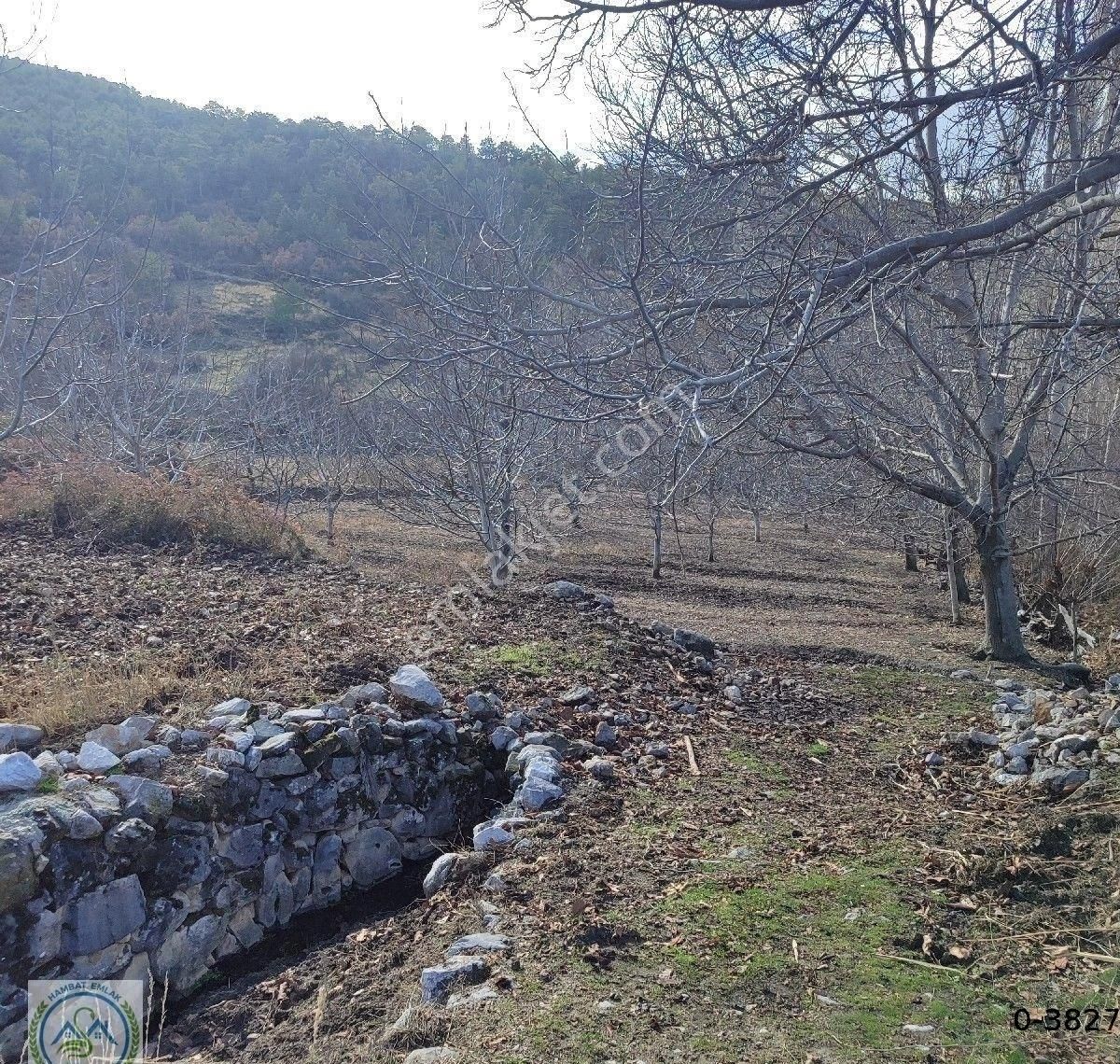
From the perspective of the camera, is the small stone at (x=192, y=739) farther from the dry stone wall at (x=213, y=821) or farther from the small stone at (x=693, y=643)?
the small stone at (x=693, y=643)

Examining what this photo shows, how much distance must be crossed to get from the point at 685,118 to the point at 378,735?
358 centimetres

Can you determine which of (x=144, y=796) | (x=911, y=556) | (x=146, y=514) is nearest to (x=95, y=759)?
(x=144, y=796)

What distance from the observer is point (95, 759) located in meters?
4.19

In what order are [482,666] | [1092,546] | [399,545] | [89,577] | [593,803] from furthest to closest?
[399,545], [1092,546], [89,577], [482,666], [593,803]

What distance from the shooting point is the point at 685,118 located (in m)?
4.34

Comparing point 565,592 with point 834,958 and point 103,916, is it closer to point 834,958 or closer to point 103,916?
point 103,916

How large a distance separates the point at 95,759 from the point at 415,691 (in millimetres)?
1766

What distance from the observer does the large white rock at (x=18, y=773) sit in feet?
12.5

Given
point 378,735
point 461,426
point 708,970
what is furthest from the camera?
point 461,426

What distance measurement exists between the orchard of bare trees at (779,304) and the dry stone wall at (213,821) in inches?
76.3

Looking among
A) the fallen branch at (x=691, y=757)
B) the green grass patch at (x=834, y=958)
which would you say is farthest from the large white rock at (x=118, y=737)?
the fallen branch at (x=691, y=757)

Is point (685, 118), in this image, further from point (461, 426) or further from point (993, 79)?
point (461, 426)

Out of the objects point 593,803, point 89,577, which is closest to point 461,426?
point 89,577

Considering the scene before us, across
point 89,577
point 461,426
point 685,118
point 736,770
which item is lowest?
point 736,770
